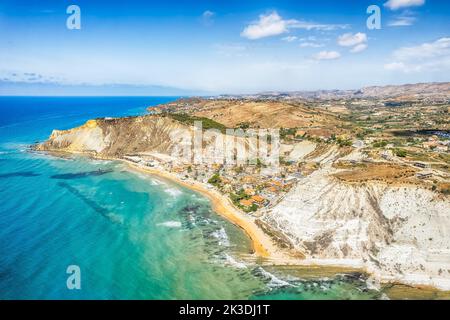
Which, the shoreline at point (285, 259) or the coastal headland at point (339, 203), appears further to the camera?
the coastal headland at point (339, 203)

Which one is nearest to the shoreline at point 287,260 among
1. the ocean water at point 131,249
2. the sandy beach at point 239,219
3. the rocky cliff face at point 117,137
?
the sandy beach at point 239,219

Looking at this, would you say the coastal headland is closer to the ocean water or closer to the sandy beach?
the sandy beach

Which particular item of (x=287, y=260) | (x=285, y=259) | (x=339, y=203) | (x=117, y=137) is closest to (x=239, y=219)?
(x=285, y=259)

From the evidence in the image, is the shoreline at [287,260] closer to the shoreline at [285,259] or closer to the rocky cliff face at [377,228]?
the shoreline at [285,259]

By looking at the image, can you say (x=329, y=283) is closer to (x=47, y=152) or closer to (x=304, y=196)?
(x=304, y=196)

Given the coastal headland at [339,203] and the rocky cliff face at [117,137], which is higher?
the rocky cliff face at [117,137]
